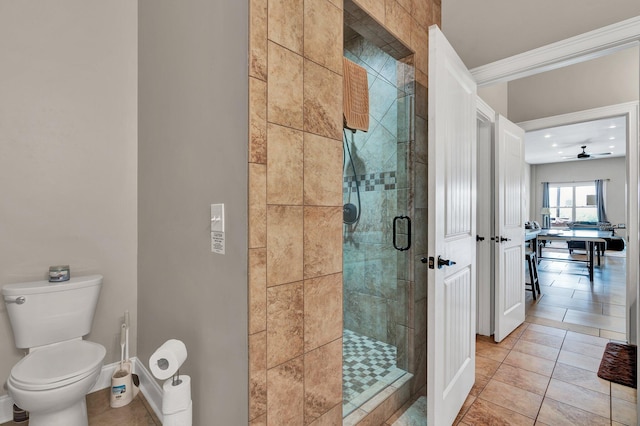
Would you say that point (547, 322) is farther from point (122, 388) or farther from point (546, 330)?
point (122, 388)

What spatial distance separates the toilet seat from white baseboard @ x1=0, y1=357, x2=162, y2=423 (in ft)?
1.25

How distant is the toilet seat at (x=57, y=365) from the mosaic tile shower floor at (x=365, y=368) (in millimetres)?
1345

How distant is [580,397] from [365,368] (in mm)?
1486

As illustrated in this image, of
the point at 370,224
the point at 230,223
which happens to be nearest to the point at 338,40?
the point at 230,223

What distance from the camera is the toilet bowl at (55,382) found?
4.63 ft

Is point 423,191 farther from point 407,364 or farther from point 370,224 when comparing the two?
point 407,364

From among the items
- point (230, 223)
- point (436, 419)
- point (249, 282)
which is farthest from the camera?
point (436, 419)

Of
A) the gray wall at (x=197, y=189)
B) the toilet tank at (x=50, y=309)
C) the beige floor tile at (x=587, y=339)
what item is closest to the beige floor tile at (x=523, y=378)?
the beige floor tile at (x=587, y=339)

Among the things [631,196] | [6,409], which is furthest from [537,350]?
[6,409]

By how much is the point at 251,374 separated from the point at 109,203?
5.77 feet

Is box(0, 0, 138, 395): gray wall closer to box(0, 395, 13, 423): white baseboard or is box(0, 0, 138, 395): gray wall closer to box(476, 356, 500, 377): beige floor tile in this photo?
box(0, 395, 13, 423): white baseboard

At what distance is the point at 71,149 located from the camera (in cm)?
203

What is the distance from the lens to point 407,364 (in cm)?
210

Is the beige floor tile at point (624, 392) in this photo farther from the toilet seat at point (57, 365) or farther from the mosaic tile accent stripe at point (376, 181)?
the toilet seat at point (57, 365)
